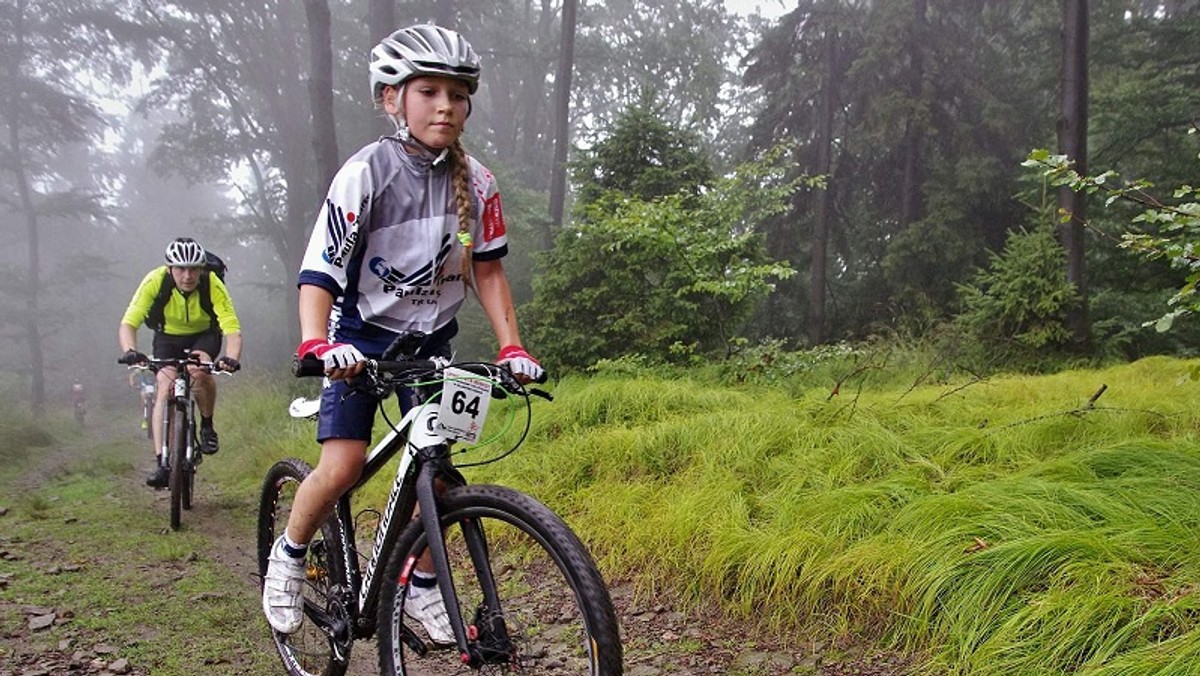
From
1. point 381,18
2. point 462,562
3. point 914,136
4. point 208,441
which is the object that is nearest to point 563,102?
point 381,18

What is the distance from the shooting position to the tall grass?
248cm

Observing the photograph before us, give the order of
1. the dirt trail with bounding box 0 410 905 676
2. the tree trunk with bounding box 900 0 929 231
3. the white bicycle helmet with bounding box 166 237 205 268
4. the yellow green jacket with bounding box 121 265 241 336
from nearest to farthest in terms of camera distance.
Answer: the dirt trail with bounding box 0 410 905 676, the white bicycle helmet with bounding box 166 237 205 268, the yellow green jacket with bounding box 121 265 241 336, the tree trunk with bounding box 900 0 929 231

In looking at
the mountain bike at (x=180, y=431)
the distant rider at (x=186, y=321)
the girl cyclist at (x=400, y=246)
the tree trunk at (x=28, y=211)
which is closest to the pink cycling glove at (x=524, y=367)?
the girl cyclist at (x=400, y=246)

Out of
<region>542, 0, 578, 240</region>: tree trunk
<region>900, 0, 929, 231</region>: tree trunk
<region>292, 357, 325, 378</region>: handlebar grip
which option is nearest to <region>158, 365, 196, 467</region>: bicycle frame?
<region>292, 357, 325, 378</region>: handlebar grip

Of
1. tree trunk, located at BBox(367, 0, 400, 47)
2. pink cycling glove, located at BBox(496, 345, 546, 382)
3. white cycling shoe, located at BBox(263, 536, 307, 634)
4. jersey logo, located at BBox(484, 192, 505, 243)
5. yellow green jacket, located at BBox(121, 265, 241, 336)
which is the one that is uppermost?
tree trunk, located at BBox(367, 0, 400, 47)

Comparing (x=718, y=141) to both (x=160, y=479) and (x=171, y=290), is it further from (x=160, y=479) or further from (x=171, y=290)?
(x=160, y=479)

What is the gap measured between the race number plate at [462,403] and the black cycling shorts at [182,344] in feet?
15.1

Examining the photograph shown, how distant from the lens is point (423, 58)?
2377mm

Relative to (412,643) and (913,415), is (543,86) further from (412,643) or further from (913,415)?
(412,643)

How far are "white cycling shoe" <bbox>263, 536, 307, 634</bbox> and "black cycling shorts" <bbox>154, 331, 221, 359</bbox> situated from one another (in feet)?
12.6

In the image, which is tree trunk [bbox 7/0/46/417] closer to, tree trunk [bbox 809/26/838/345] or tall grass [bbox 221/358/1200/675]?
tree trunk [bbox 809/26/838/345]

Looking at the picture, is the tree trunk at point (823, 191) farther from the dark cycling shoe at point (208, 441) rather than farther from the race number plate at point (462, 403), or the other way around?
the race number plate at point (462, 403)

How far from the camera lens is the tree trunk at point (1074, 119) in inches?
356

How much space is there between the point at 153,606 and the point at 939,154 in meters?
15.6
